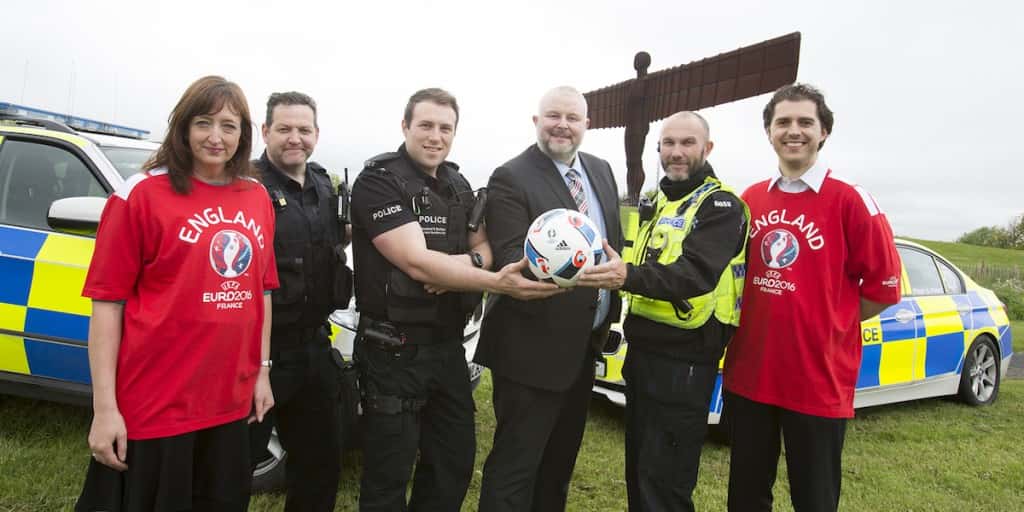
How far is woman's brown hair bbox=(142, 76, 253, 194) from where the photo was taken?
175 cm

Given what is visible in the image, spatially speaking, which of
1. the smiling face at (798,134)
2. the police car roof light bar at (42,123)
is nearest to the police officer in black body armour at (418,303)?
the smiling face at (798,134)

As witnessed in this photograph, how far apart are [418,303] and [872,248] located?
1709 millimetres

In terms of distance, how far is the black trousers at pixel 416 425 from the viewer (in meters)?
2.11

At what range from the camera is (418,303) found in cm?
214

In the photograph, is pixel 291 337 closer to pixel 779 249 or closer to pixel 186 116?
pixel 186 116

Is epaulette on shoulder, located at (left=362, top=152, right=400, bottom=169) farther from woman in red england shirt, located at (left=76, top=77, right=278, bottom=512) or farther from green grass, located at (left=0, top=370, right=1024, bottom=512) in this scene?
green grass, located at (left=0, top=370, right=1024, bottom=512)

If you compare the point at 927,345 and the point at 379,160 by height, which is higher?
the point at 379,160

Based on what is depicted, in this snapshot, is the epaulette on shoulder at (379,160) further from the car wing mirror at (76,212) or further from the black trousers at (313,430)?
the car wing mirror at (76,212)

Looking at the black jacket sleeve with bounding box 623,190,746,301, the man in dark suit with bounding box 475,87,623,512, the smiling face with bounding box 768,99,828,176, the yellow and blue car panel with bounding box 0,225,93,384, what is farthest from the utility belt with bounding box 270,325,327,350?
the smiling face with bounding box 768,99,828,176

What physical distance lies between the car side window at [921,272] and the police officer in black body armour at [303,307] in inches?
188

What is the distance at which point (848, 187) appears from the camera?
7.73ft

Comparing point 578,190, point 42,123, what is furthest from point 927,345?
point 42,123

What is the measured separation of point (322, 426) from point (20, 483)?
69.6 inches

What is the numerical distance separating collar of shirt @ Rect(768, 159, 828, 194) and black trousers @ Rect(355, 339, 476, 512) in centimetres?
147
